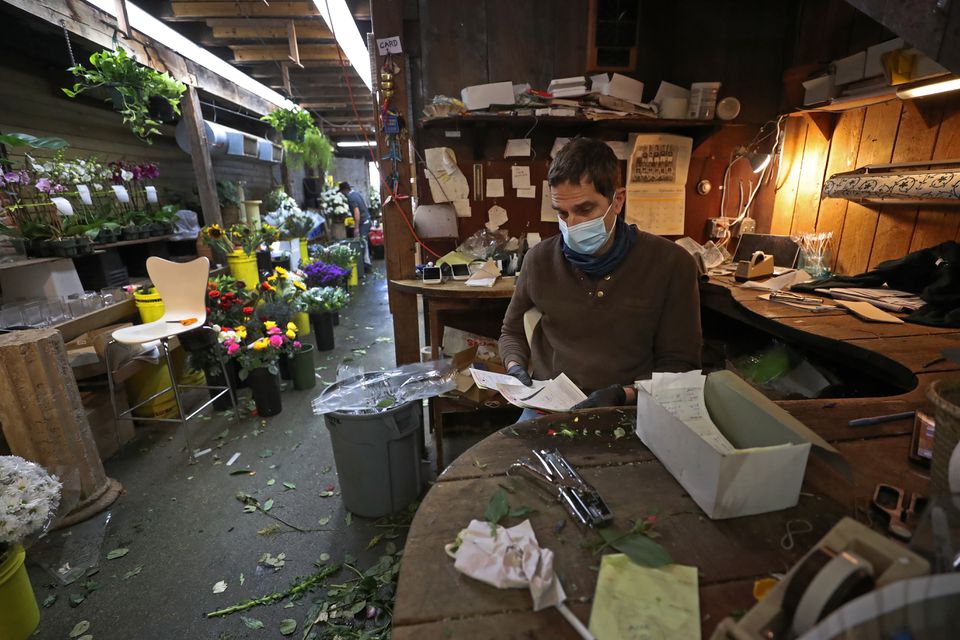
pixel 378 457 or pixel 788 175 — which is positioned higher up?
pixel 788 175

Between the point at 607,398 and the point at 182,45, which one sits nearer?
the point at 607,398

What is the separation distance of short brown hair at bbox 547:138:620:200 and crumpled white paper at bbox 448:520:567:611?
119cm

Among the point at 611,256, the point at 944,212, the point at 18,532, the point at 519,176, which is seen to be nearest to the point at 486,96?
the point at 519,176

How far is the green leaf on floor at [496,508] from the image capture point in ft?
2.65

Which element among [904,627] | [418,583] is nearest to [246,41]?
[418,583]

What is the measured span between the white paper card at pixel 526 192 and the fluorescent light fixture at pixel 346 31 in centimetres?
136

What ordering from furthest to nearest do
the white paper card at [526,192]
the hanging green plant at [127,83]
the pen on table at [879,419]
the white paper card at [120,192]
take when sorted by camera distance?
the white paper card at [120,192] < the hanging green plant at [127,83] < the white paper card at [526,192] < the pen on table at [879,419]

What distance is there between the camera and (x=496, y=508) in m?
0.83

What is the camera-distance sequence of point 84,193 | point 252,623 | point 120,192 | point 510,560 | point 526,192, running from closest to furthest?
1. point 510,560
2. point 252,623
3. point 526,192
4. point 84,193
5. point 120,192

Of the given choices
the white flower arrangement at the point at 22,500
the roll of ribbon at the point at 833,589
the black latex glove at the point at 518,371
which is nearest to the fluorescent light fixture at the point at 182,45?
the white flower arrangement at the point at 22,500

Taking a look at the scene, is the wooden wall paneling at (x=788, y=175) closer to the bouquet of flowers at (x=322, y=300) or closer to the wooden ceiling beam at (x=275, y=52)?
the bouquet of flowers at (x=322, y=300)

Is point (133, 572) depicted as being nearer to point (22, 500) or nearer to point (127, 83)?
point (22, 500)

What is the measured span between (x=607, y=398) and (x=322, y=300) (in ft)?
11.4

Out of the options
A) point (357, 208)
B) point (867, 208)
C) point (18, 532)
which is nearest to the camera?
point (18, 532)
